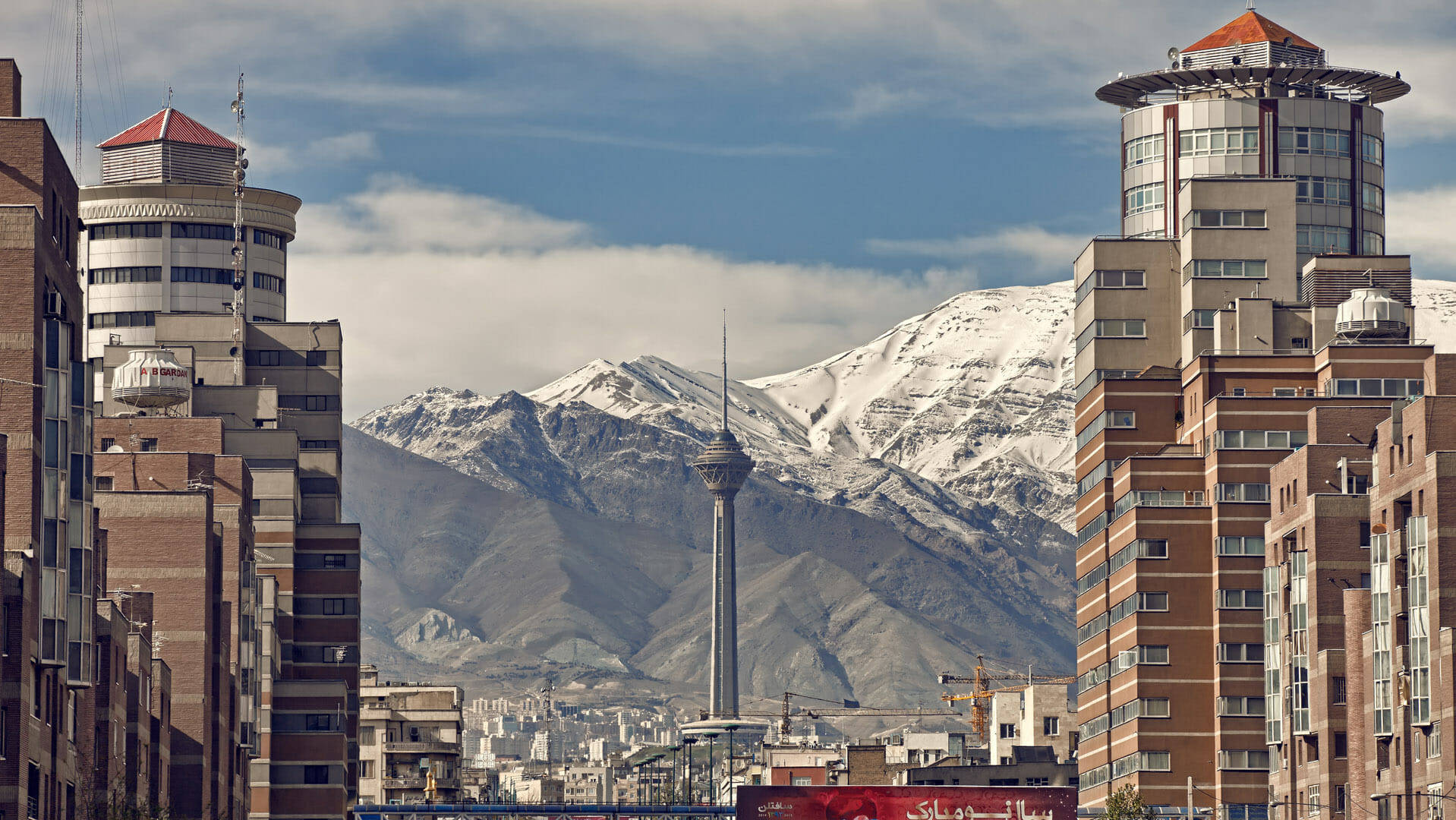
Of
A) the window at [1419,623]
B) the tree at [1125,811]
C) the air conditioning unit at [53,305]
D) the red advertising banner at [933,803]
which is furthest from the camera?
the red advertising banner at [933,803]

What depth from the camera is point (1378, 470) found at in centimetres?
16650

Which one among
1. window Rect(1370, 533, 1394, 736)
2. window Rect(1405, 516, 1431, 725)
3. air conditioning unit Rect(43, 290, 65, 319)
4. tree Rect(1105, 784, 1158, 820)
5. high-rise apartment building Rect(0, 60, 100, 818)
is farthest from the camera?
tree Rect(1105, 784, 1158, 820)

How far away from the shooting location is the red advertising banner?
621 ft

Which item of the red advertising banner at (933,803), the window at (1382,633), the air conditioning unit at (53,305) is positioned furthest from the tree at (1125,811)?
the air conditioning unit at (53,305)

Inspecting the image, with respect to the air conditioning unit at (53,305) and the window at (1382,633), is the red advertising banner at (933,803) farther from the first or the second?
the air conditioning unit at (53,305)

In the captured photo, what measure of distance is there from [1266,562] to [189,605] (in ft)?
249

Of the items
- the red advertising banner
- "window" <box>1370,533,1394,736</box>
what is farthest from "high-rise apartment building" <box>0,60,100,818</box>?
"window" <box>1370,533,1394,736</box>

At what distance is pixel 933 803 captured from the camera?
7520 inches

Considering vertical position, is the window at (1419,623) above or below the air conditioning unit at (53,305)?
below

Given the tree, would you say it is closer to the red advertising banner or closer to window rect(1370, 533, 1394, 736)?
→ the red advertising banner

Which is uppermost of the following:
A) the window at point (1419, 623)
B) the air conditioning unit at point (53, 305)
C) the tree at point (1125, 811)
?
the air conditioning unit at point (53, 305)

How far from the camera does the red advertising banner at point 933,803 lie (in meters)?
189

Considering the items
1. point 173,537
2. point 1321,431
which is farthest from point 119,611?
point 1321,431

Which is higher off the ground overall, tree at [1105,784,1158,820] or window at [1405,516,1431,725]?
window at [1405,516,1431,725]
